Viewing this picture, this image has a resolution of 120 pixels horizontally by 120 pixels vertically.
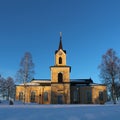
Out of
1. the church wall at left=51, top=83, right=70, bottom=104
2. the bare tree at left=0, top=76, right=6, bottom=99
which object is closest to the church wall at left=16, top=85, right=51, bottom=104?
the church wall at left=51, top=83, right=70, bottom=104

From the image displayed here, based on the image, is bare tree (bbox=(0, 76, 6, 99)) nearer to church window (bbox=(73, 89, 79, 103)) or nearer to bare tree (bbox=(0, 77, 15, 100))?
bare tree (bbox=(0, 77, 15, 100))

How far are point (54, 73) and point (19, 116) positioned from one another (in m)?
37.0

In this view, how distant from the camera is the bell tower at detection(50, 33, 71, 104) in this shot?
49812 millimetres

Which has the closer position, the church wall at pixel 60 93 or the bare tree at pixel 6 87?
the church wall at pixel 60 93

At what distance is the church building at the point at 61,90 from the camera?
165 feet

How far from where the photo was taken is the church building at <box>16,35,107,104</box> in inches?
1980

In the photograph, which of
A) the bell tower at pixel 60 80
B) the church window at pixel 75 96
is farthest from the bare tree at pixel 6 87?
the church window at pixel 75 96

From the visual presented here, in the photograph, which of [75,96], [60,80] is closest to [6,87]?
[60,80]

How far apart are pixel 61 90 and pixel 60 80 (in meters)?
2.38

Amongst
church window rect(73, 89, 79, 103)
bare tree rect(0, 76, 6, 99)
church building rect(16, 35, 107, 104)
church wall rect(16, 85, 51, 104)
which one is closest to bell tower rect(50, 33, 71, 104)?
church building rect(16, 35, 107, 104)

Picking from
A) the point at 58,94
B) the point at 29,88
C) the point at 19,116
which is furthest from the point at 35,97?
the point at 19,116

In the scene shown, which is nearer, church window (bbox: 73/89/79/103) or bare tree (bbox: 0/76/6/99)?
church window (bbox: 73/89/79/103)

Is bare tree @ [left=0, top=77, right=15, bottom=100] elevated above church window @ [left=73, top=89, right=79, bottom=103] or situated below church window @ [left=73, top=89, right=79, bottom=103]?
above

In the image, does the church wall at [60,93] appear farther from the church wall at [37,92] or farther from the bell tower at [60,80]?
the church wall at [37,92]
